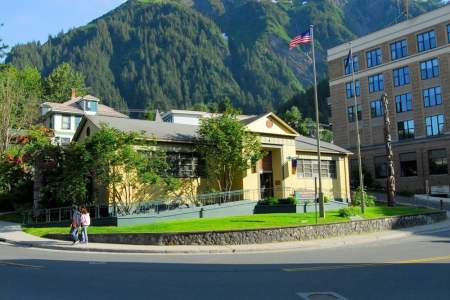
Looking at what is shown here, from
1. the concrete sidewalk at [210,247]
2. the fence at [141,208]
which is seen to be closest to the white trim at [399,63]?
the fence at [141,208]

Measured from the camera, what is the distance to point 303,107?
135125mm

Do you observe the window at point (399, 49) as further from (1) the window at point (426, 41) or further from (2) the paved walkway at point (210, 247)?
(2) the paved walkway at point (210, 247)

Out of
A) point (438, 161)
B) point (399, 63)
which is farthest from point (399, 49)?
point (438, 161)

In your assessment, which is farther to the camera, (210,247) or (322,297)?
(210,247)

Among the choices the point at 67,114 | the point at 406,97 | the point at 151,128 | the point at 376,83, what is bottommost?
the point at 151,128

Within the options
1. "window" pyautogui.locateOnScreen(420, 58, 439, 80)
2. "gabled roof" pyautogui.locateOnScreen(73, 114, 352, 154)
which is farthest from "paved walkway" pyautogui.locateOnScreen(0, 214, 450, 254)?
"window" pyautogui.locateOnScreen(420, 58, 439, 80)

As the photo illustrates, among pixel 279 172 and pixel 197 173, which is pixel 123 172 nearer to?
pixel 197 173

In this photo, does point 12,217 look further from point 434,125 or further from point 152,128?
point 434,125

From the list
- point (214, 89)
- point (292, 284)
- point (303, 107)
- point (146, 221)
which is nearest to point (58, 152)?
point (146, 221)

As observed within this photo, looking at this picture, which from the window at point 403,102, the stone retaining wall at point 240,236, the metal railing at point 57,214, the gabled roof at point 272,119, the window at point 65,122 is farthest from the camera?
the window at point 65,122

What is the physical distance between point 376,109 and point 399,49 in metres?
8.22

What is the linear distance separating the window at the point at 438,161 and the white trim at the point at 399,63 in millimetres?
11575

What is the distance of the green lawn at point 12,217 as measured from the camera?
34744 mm

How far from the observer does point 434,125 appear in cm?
5881
